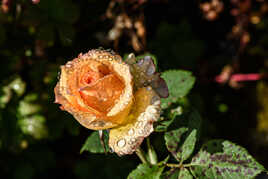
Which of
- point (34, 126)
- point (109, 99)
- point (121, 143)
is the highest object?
point (109, 99)

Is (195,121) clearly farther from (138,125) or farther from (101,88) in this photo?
(101,88)

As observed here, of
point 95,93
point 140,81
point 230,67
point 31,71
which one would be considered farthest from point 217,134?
point 95,93

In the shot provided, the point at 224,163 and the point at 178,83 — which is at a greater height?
the point at 178,83

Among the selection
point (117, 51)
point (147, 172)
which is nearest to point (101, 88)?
point (147, 172)

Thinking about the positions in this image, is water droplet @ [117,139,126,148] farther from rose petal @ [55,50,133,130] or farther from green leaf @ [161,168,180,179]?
green leaf @ [161,168,180,179]

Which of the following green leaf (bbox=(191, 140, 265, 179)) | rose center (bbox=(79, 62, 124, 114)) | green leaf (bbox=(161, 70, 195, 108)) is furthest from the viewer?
green leaf (bbox=(161, 70, 195, 108))

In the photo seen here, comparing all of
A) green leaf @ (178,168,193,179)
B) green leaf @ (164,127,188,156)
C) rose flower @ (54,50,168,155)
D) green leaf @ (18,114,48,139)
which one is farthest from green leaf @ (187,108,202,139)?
green leaf @ (18,114,48,139)
